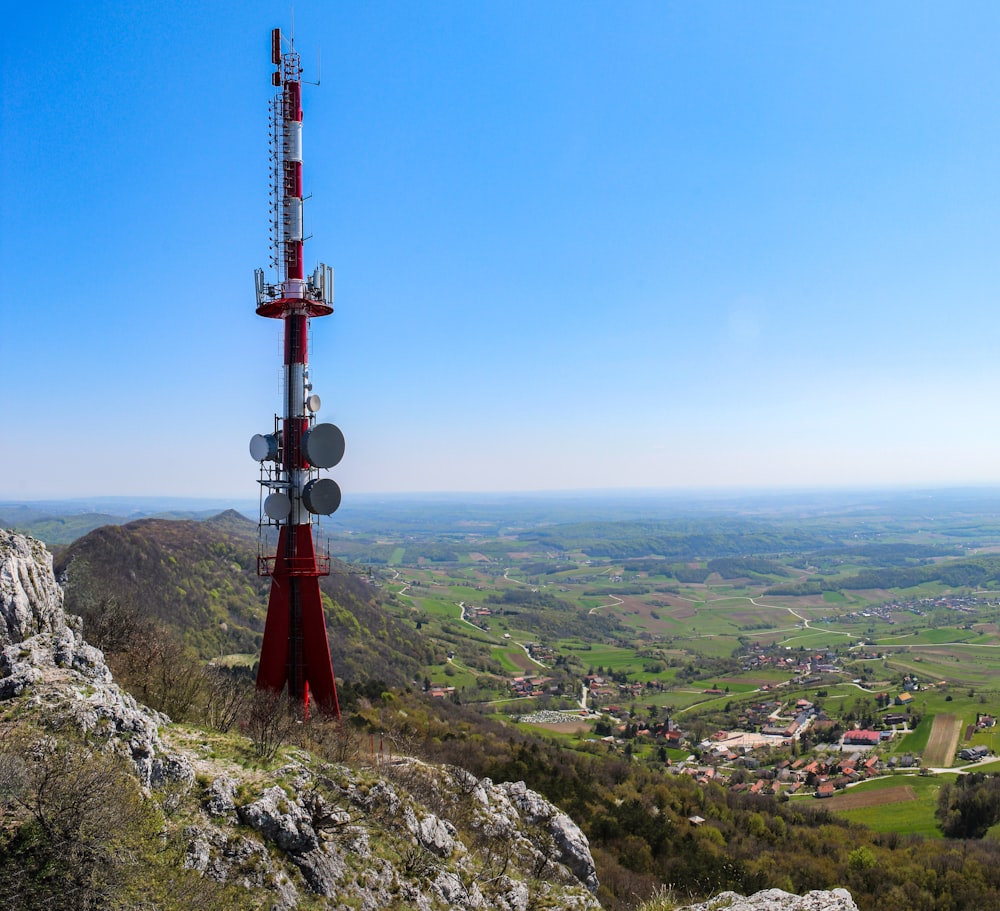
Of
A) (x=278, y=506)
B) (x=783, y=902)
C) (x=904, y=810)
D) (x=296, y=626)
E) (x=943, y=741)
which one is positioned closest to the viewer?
(x=783, y=902)

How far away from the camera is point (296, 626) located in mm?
23359

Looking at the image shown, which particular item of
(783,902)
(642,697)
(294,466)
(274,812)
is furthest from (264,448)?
(642,697)

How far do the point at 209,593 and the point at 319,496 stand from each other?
63123mm

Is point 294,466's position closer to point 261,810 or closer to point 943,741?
point 261,810

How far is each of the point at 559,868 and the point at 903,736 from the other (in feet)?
257

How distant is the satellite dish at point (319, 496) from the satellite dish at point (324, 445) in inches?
25.5

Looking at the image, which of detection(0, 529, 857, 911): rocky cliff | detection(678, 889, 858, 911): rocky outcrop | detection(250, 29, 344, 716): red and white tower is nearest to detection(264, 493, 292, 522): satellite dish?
detection(250, 29, 344, 716): red and white tower

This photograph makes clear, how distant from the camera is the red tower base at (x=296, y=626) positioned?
75.9ft

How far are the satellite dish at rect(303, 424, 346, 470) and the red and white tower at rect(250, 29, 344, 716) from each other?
0.04 m

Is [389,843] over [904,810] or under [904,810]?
over

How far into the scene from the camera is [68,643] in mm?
15258

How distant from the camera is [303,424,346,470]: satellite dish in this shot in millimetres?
23016

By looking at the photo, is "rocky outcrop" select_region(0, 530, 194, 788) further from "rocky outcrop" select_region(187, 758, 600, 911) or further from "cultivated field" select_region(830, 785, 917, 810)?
"cultivated field" select_region(830, 785, 917, 810)

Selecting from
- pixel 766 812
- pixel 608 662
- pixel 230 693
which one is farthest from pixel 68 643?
pixel 608 662
